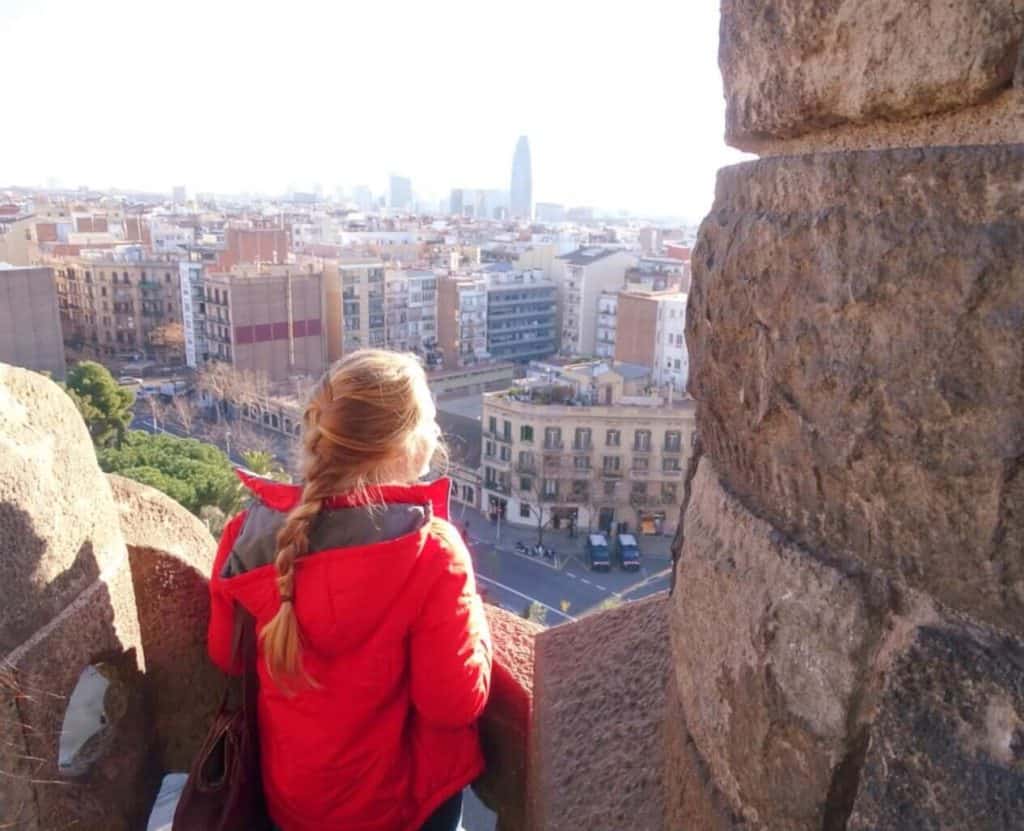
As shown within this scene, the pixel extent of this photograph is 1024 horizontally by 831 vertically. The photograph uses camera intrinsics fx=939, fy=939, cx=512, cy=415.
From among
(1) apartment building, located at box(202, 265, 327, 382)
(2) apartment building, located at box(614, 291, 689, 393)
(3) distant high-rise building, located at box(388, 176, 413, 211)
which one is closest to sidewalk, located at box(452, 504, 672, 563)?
(2) apartment building, located at box(614, 291, 689, 393)

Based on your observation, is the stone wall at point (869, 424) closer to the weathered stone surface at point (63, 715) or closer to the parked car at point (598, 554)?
the weathered stone surface at point (63, 715)

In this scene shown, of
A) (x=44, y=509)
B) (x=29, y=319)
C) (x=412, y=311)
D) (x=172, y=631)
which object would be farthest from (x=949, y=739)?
(x=412, y=311)

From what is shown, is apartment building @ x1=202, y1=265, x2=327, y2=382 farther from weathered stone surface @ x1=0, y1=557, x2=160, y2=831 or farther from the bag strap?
the bag strap

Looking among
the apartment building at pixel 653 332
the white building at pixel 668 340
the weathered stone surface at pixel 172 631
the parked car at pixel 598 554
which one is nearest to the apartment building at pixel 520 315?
the apartment building at pixel 653 332

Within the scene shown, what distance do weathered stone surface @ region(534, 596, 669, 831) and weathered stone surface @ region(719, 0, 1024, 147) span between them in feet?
3.20

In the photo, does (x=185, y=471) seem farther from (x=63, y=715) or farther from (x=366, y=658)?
(x=366, y=658)

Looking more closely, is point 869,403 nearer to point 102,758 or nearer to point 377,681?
point 377,681

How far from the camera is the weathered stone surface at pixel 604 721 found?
1510mm

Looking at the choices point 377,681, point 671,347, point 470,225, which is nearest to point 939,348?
point 377,681

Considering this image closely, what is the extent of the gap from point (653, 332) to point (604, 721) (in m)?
24.4

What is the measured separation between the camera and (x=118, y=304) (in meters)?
30.6

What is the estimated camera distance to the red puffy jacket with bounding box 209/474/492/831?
1392mm

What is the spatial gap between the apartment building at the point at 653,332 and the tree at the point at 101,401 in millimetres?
13433

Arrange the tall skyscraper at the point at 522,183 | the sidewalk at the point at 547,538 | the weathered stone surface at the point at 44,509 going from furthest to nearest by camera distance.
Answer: the tall skyscraper at the point at 522,183 → the sidewalk at the point at 547,538 → the weathered stone surface at the point at 44,509
